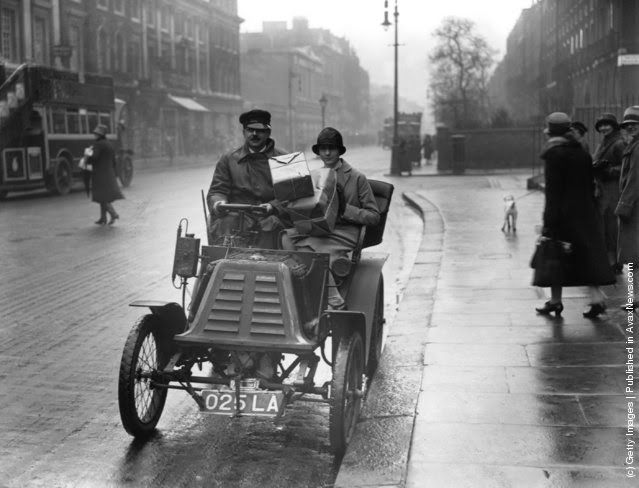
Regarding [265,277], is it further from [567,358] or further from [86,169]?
[86,169]

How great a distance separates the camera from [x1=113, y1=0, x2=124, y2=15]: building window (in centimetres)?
5041

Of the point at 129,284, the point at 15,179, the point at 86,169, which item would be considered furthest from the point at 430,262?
the point at 15,179

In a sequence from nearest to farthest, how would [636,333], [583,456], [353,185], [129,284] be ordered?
[583,456]
[353,185]
[636,333]
[129,284]

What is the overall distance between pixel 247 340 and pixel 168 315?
1.99ft

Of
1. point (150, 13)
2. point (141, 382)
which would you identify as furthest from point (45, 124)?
point (150, 13)

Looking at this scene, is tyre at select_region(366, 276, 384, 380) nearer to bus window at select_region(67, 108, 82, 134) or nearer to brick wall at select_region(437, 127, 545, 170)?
bus window at select_region(67, 108, 82, 134)

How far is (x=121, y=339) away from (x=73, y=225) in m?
10.0

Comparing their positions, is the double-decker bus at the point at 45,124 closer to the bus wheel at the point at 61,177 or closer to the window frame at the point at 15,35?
the bus wheel at the point at 61,177

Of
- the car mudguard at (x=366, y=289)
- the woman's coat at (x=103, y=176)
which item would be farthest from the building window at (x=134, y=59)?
the car mudguard at (x=366, y=289)

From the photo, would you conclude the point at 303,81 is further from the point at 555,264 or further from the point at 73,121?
the point at 555,264

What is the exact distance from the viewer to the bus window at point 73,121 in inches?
1041

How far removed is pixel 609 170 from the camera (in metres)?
8.88

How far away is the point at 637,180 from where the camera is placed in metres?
7.36

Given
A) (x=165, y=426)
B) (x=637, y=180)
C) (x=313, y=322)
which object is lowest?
(x=165, y=426)
